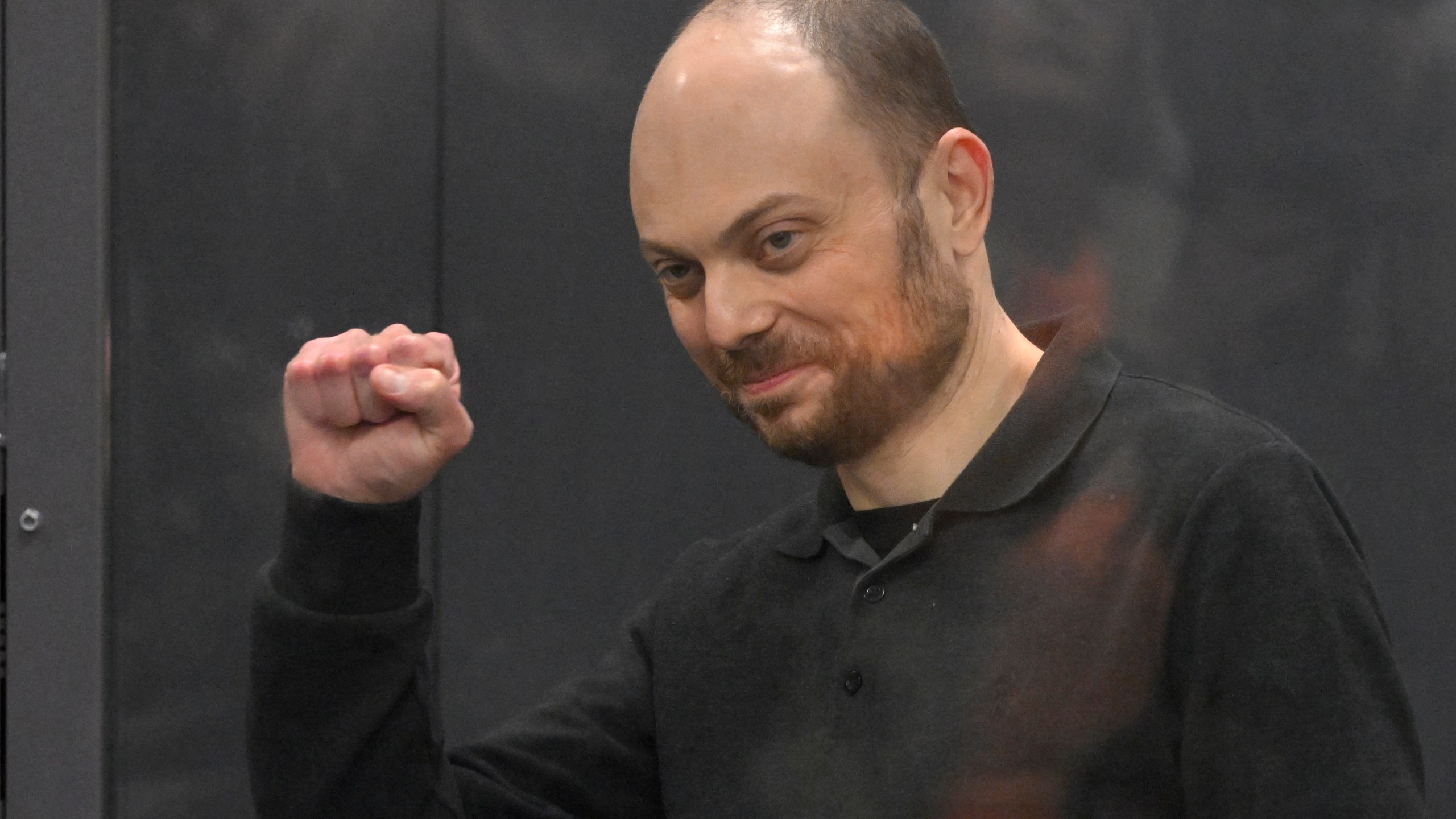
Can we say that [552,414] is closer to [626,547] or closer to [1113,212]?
[626,547]

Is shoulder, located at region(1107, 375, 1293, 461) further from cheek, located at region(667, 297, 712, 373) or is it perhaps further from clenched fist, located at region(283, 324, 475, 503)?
clenched fist, located at region(283, 324, 475, 503)

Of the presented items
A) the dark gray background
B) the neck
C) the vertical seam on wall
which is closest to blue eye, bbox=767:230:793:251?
the neck

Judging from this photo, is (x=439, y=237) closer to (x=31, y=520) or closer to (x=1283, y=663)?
(x=31, y=520)

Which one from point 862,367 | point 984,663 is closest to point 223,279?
point 862,367

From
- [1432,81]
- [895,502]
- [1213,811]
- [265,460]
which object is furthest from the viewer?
[265,460]

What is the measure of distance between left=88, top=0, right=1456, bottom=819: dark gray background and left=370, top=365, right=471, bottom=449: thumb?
0.52 meters

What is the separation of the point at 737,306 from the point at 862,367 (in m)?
0.09

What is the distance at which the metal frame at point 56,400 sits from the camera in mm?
1246

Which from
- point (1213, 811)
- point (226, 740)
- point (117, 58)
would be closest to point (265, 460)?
point (226, 740)

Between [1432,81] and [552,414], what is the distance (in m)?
0.78

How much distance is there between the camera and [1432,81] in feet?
4.13

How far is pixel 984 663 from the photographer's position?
2.96 ft

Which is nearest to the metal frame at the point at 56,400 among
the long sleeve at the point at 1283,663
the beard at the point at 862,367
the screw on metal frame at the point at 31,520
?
the screw on metal frame at the point at 31,520

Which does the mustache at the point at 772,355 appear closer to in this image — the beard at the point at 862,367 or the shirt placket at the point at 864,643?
the beard at the point at 862,367
